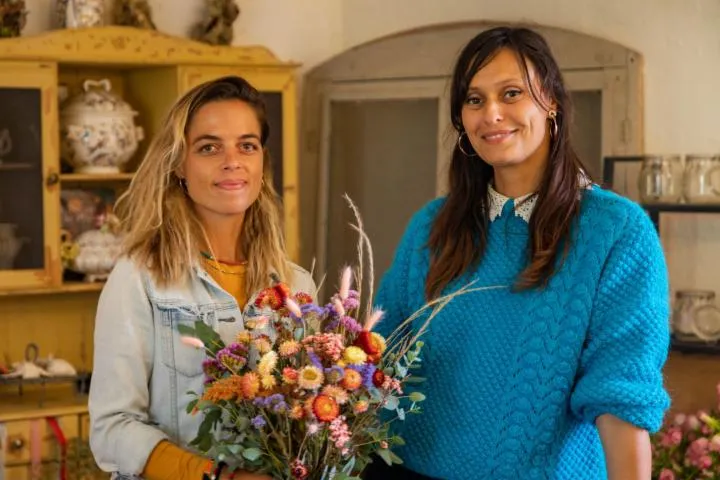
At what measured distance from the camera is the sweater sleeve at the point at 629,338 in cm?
173

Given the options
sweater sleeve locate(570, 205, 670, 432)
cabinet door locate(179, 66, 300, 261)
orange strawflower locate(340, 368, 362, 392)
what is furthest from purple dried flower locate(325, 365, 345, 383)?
cabinet door locate(179, 66, 300, 261)

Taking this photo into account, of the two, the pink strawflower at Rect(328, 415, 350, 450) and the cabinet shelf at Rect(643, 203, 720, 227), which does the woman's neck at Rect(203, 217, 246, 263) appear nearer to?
the pink strawflower at Rect(328, 415, 350, 450)

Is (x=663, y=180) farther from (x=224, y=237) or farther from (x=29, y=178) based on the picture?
(x=29, y=178)

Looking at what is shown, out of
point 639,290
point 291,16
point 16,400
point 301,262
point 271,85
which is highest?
point 291,16

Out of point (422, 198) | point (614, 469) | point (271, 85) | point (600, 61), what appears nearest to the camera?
point (614, 469)

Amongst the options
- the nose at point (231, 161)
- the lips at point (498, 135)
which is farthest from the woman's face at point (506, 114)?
the nose at point (231, 161)

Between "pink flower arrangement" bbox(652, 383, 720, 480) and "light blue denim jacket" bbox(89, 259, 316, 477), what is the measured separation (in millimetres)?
1710

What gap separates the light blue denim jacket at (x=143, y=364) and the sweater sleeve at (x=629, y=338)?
2.07 feet

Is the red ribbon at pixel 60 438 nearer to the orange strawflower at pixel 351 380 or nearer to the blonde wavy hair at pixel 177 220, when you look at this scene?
the blonde wavy hair at pixel 177 220

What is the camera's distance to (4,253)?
377 centimetres

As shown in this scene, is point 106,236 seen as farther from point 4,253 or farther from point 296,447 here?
point 296,447

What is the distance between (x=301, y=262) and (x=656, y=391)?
9.73ft

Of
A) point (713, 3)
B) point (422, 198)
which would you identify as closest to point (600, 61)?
point (713, 3)

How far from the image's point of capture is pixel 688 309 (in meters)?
3.50
